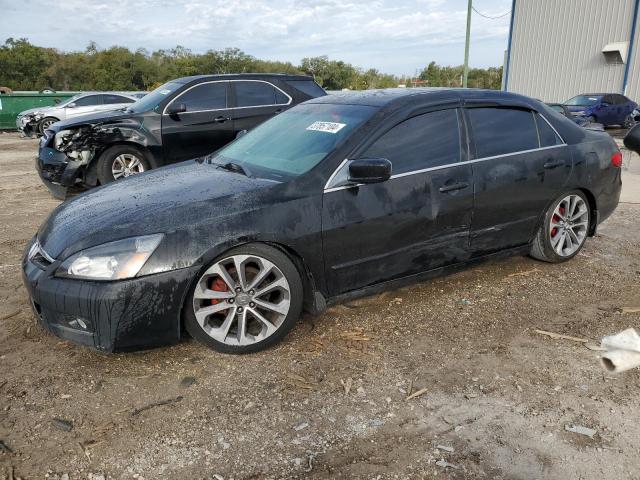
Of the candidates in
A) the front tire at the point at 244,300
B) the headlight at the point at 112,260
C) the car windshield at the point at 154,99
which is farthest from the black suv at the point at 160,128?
the headlight at the point at 112,260

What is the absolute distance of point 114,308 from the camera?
285 cm

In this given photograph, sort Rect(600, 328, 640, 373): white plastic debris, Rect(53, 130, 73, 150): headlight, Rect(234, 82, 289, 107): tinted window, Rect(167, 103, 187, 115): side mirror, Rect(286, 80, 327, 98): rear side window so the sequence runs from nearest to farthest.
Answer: Rect(600, 328, 640, 373): white plastic debris, Rect(53, 130, 73, 150): headlight, Rect(167, 103, 187, 115): side mirror, Rect(234, 82, 289, 107): tinted window, Rect(286, 80, 327, 98): rear side window

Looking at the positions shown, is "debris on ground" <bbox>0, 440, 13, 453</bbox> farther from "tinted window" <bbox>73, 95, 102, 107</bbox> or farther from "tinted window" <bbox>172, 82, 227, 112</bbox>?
"tinted window" <bbox>73, 95, 102, 107</bbox>

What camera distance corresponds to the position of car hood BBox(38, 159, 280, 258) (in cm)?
302

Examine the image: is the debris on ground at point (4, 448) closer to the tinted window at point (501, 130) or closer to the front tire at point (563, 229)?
the tinted window at point (501, 130)

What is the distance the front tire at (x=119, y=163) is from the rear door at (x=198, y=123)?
0.37 m

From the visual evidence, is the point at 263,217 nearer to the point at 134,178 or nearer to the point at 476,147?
the point at 134,178

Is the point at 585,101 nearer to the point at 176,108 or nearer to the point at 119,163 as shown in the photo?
the point at 176,108

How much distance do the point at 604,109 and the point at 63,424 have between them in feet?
69.3

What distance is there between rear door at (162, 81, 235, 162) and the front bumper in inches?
186

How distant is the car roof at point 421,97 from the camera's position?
3848 millimetres

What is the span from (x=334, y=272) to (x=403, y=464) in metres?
1.35

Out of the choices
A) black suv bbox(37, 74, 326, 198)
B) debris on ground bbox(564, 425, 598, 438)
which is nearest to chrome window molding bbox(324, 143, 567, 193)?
debris on ground bbox(564, 425, 598, 438)

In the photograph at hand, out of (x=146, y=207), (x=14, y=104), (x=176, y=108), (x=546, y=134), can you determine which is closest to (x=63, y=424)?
(x=146, y=207)
